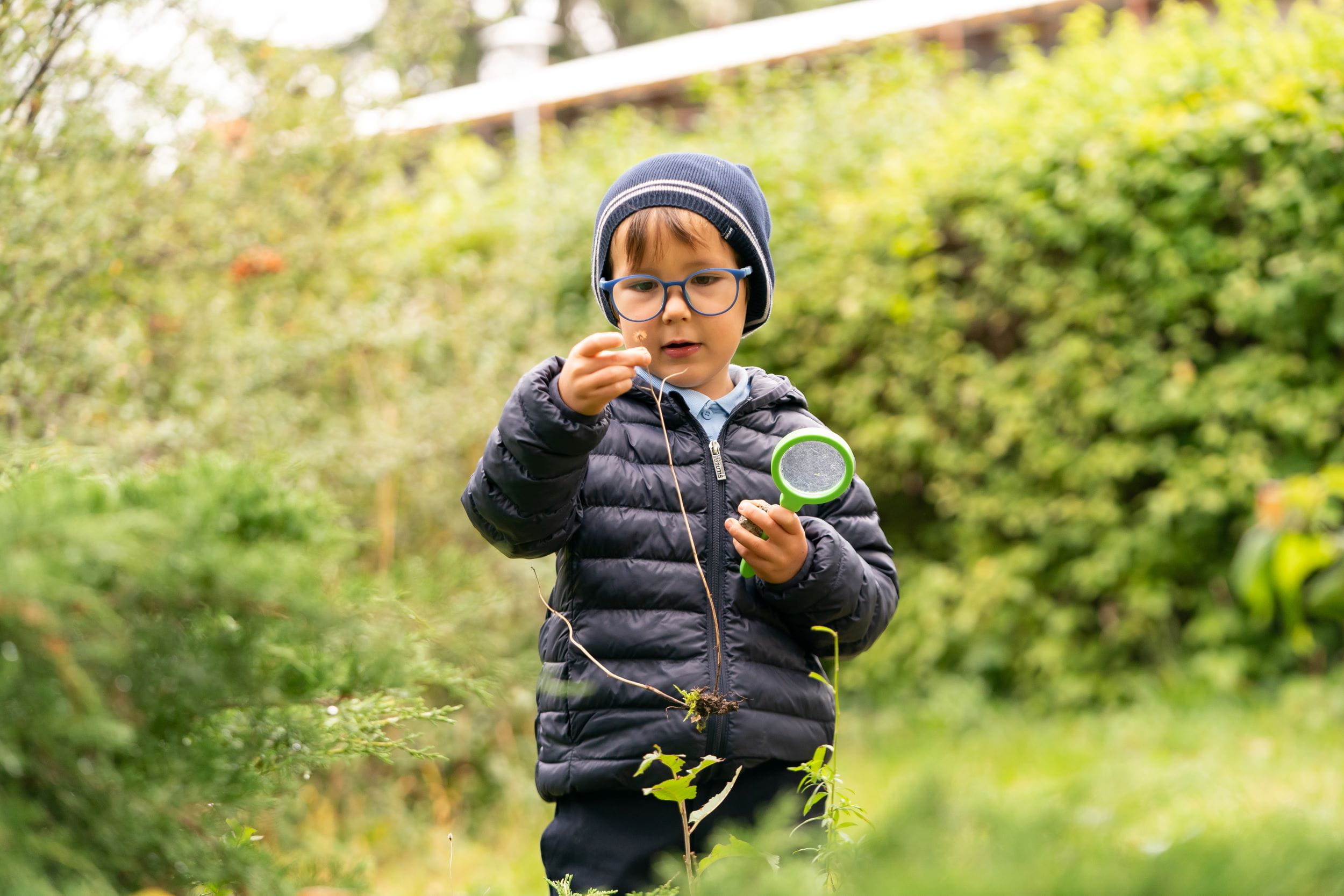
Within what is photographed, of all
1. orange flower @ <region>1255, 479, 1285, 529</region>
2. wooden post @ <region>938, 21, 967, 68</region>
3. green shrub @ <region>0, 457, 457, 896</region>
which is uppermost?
green shrub @ <region>0, 457, 457, 896</region>

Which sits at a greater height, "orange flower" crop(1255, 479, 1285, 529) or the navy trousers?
"orange flower" crop(1255, 479, 1285, 529)

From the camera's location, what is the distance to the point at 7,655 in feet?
2.81

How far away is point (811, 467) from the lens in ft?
5.80

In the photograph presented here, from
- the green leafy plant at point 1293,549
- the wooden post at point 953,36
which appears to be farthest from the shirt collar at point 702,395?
the wooden post at point 953,36

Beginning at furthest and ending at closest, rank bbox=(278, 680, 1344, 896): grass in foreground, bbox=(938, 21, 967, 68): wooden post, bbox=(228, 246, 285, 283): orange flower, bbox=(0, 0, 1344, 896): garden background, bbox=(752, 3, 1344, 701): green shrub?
bbox=(938, 21, 967, 68): wooden post < bbox=(752, 3, 1344, 701): green shrub < bbox=(228, 246, 285, 283): orange flower < bbox=(0, 0, 1344, 896): garden background < bbox=(278, 680, 1344, 896): grass in foreground

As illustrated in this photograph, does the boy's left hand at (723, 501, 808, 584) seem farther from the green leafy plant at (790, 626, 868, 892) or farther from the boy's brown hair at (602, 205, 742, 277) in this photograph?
the boy's brown hair at (602, 205, 742, 277)

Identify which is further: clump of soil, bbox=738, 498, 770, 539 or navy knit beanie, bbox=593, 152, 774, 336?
navy knit beanie, bbox=593, 152, 774, 336

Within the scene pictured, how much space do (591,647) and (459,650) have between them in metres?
0.50

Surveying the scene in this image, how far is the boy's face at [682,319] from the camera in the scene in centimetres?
198

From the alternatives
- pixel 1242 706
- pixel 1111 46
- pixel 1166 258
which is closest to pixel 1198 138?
pixel 1166 258

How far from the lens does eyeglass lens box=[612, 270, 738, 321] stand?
1981 millimetres

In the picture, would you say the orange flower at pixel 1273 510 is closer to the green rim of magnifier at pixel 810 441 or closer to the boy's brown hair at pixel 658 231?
the green rim of magnifier at pixel 810 441

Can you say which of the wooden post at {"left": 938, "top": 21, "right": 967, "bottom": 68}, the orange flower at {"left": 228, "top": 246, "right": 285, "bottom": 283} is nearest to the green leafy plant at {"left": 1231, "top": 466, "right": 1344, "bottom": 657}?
the orange flower at {"left": 228, "top": 246, "right": 285, "bottom": 283}

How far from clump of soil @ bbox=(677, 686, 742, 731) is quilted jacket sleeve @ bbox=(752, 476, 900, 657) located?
0.68ft
